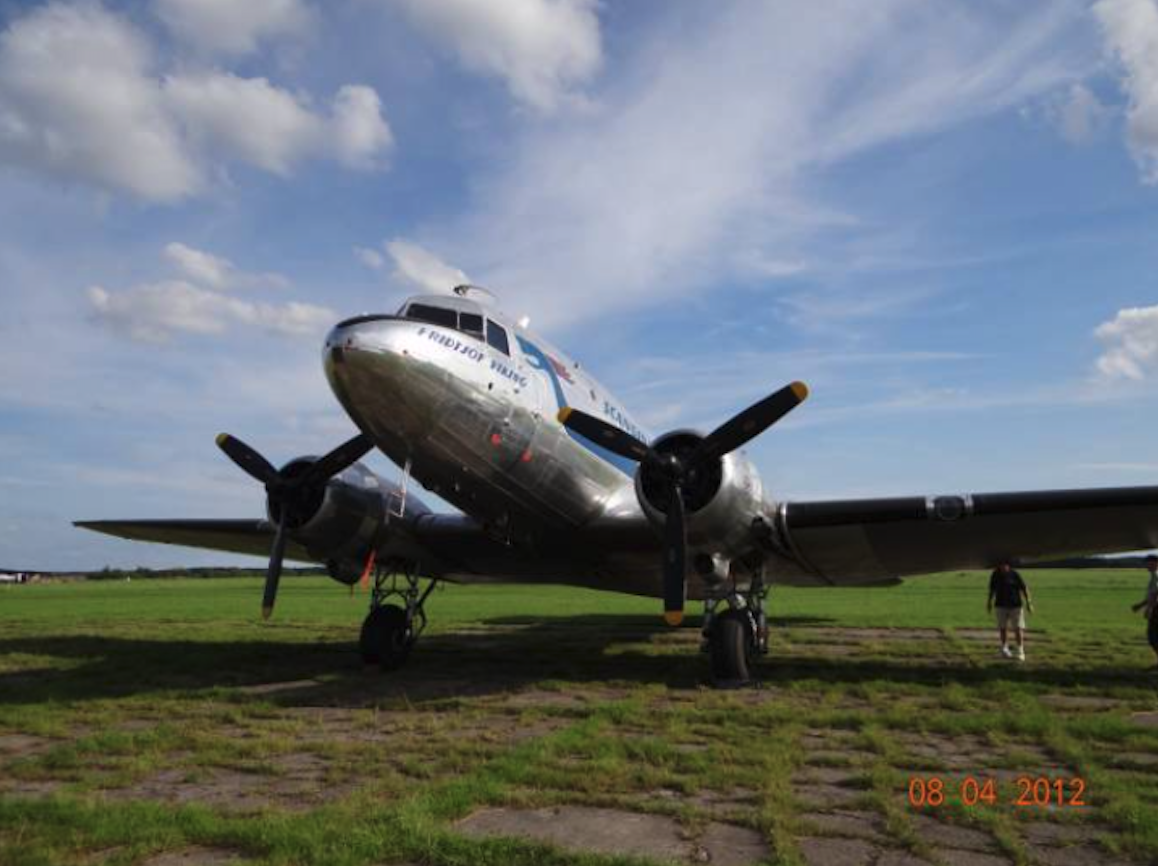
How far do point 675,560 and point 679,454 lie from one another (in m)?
1.33

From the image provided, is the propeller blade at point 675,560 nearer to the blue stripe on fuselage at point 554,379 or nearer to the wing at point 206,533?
the blue stripe on fuselage at point 554,379

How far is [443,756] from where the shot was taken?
6.29m

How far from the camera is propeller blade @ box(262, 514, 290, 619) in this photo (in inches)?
458

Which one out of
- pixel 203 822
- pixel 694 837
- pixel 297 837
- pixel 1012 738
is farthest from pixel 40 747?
pixel 1012 738

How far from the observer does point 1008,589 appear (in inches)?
523

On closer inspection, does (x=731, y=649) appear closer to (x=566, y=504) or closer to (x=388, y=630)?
(x=566, y=504)

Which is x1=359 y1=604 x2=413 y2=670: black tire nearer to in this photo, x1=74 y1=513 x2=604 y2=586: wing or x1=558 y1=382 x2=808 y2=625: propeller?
x1=74 y1=513 x2=604 y2=586: wing

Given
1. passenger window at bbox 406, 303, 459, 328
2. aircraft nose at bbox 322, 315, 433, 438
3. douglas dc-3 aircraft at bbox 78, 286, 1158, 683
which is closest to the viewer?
aircraft nose at bbox 322, 315, 433, 438

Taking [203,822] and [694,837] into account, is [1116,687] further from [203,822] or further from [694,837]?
[203,822]

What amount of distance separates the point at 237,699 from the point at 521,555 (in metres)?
4.93

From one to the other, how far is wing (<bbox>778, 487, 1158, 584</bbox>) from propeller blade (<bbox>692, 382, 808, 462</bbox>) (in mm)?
1550

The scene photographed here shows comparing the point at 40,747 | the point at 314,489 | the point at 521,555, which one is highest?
the point at 314,489
